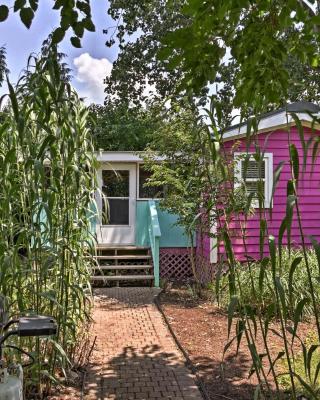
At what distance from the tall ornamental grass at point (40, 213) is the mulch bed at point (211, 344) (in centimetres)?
138

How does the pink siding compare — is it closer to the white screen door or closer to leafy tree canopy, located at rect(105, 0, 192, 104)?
the white screen door

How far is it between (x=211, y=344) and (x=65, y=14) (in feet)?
13.9

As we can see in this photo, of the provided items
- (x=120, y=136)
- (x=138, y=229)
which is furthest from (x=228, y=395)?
(x=120, y=136)

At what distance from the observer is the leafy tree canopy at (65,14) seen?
82.0 inches

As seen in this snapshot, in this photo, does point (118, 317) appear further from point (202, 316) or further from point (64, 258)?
point (64, 258)

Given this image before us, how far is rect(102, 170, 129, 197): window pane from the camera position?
37.8 ft

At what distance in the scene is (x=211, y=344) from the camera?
5.31 metres

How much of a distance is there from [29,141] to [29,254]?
83 centimetres

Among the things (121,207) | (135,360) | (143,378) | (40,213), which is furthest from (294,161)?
(121,207)

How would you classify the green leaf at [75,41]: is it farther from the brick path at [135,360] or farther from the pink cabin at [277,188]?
the pink cabin at [277,188]

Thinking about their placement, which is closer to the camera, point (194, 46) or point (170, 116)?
point (194, 46)

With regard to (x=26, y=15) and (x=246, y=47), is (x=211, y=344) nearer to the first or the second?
(x=246, y=47)

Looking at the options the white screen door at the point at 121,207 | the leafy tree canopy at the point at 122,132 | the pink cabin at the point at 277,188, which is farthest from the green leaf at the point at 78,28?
the leafy tree canopy at the point at 122,132

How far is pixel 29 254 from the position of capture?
10.8 feet
